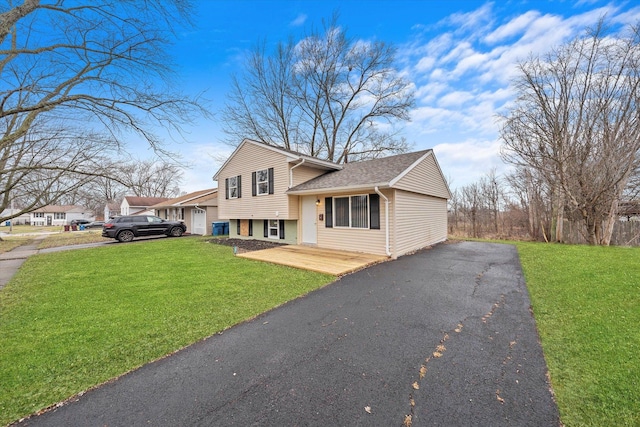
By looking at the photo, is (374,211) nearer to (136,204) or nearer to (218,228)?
(218,228)

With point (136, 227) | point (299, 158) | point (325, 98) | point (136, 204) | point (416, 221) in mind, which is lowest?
point (136, 227)

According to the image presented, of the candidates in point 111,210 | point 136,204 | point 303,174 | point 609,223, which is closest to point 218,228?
point 303,174

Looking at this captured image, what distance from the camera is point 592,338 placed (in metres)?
3.17

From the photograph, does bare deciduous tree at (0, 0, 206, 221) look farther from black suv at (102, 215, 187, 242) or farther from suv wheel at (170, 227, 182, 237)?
suv wheel at (170, 227, 182, 237)

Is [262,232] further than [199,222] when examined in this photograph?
No

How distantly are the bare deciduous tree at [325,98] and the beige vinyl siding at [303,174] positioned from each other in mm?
11065

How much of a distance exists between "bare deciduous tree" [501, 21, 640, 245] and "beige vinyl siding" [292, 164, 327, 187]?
1082cm

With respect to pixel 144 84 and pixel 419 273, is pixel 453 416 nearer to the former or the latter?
pixel 419 273

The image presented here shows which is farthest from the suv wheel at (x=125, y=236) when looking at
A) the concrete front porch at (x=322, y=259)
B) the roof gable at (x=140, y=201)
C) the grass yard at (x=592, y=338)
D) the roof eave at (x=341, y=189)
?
the roof gable at (x=140, y=201)

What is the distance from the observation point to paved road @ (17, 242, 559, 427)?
2062mm

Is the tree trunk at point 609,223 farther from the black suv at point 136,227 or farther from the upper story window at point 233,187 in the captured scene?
the black suv at point 136,227

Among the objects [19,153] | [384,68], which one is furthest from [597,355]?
[384,68]

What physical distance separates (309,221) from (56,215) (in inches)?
2807

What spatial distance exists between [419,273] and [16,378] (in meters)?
7.05
